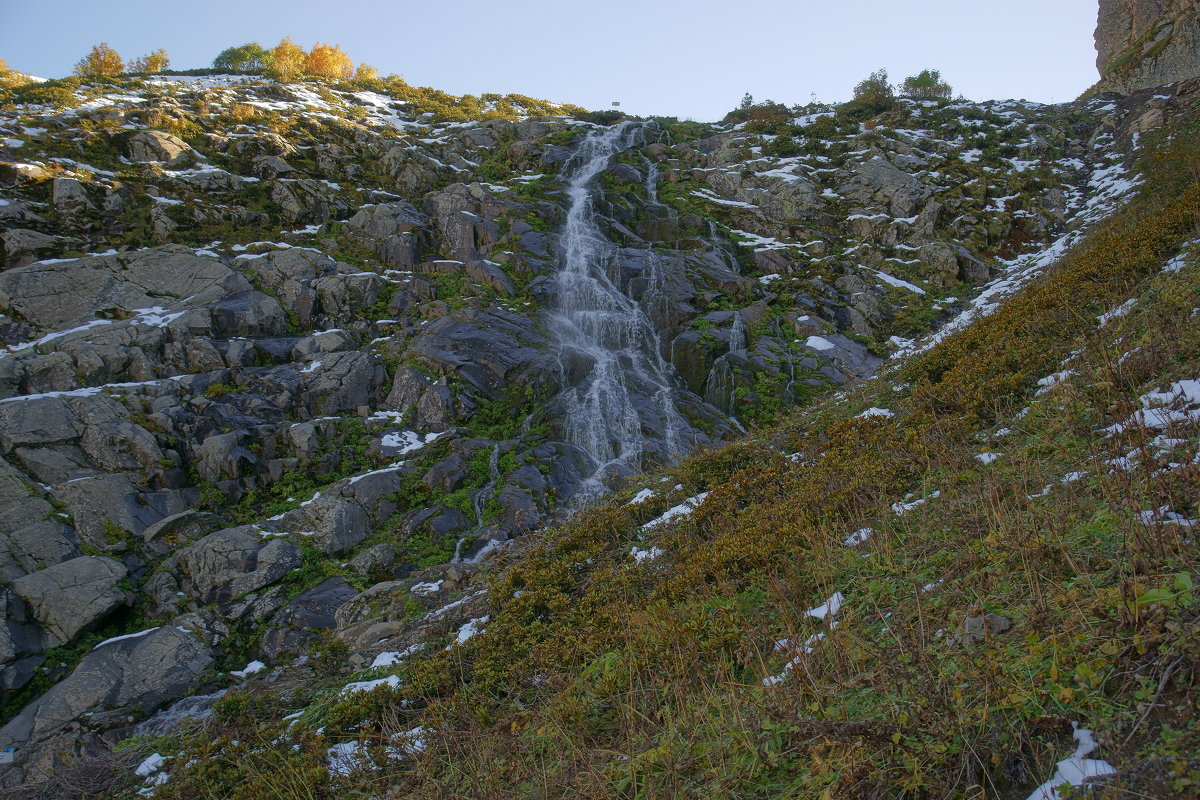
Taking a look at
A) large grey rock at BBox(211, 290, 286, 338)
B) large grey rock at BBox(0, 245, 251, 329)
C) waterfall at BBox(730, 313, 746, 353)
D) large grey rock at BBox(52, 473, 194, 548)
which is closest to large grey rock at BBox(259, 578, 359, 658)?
large grey rock at BBox(52, 473, 194, 548)

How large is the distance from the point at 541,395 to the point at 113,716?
36.1ft

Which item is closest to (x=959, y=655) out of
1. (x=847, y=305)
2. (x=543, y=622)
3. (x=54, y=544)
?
(x=543, y=622)

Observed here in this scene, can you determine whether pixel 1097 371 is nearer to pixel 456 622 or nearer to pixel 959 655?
pixel 959 655

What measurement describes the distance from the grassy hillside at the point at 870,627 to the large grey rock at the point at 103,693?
319 centimetres

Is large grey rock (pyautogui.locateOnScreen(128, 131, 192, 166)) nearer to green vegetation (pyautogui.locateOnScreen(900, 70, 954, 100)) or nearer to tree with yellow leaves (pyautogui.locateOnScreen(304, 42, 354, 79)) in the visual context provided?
tree with yellow leaves (pyautogui.locateOnScreen(304, 42, 354, 79))

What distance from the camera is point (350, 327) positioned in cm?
1814

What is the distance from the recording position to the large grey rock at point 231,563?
11.2 metres

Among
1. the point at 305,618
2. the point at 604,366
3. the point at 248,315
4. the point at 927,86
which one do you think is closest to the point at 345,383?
the point at 248,315

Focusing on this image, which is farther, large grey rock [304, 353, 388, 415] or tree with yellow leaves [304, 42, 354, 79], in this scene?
tree with yellow leaves [304, 42, 354, 79]

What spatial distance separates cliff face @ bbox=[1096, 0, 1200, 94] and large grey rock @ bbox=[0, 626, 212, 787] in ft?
138

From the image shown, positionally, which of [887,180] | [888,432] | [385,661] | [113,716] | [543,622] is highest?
[887,180]

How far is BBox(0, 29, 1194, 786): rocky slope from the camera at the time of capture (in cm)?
1023

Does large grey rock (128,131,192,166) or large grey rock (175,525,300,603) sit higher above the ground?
large grey rock (128,131,192,166)

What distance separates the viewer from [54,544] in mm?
11227
